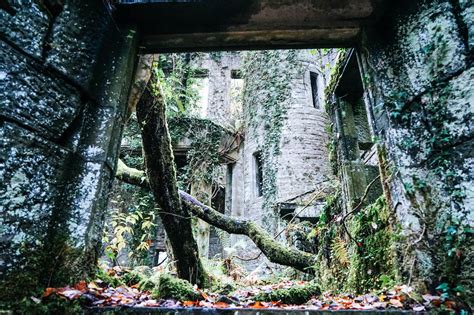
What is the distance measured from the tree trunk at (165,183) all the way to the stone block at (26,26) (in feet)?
6.04

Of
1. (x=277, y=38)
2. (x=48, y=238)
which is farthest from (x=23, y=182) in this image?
(x=277, y=38)

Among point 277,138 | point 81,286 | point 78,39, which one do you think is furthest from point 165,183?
point 277,138

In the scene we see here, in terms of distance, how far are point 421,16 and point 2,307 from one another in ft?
9.64

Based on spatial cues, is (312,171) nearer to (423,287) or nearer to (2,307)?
(423,287)

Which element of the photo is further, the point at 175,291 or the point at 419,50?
the point at 175,291

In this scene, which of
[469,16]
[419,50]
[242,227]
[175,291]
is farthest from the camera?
[242,227]

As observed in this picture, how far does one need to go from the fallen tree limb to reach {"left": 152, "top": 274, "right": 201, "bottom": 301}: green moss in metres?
2.82

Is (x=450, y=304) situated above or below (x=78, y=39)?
below

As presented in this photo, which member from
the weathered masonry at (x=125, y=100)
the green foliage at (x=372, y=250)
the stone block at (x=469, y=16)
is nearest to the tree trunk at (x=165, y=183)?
the weathered masonry at (x=125, y=100)

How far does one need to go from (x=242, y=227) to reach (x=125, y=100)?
393 cm

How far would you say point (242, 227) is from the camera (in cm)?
580

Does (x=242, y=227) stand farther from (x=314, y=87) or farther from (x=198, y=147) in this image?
(x=314, y=87)

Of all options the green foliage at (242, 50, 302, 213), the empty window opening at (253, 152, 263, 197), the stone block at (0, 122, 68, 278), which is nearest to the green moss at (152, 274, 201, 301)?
the stone block at (0, 122, 68, 278)

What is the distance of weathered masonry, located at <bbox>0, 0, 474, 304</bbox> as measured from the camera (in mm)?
1631
